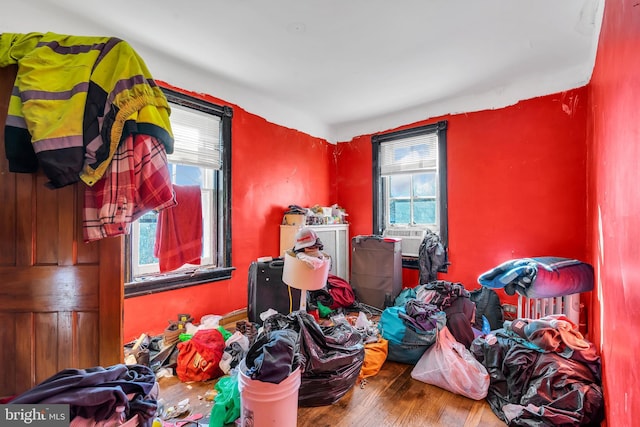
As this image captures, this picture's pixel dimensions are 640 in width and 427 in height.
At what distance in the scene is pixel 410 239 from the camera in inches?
140

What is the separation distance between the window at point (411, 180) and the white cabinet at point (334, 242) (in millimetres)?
492

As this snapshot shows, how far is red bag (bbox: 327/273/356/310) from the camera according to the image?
3162mm

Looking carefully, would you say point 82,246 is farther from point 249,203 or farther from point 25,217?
point 249,203

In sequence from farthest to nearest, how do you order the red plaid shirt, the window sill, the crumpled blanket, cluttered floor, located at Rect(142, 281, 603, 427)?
the window sill < the crumpled blanket < cluttered floor, located at Rect(142, 281, 603, 427) < the red plaid shirt

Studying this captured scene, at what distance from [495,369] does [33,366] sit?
2450 mm

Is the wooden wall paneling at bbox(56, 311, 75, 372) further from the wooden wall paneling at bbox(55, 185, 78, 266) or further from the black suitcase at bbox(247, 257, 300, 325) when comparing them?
the black suitcase at bbox(247, 257, 300, 325)

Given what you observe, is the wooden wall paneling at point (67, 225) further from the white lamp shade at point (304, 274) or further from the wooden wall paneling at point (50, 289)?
the white lamp shade at point (304, 274)

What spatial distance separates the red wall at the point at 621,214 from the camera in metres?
0.88

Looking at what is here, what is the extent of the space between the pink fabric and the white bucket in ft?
5.06

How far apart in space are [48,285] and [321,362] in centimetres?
138

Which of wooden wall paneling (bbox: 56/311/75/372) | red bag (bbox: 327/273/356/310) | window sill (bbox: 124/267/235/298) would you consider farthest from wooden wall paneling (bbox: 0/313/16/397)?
red bag (bbox: 327/273/356/310)

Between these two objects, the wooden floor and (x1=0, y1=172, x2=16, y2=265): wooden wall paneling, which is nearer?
(x1=0, y1=172, x2=16, y2=265): wooden wall paneling

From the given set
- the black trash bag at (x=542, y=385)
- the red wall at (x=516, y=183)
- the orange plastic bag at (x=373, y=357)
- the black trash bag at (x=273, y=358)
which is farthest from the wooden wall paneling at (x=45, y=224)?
the red wall at (x=516, y=183)

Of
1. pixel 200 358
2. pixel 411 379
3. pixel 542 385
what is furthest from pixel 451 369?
pixel 200 358
